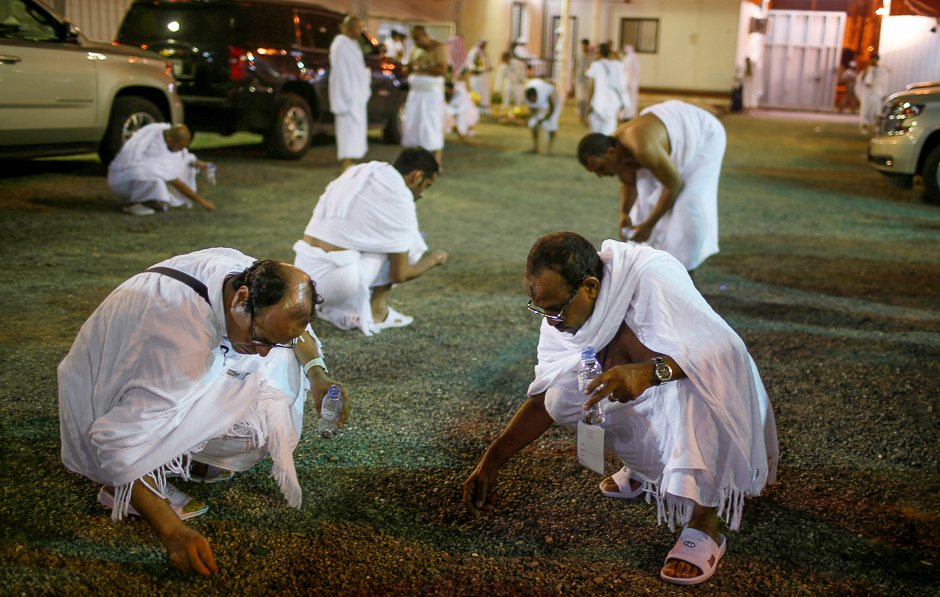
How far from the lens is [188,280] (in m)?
2.79

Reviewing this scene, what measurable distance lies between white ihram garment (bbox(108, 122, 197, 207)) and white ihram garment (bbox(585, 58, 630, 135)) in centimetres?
850

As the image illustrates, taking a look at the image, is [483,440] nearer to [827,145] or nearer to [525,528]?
[525,528]

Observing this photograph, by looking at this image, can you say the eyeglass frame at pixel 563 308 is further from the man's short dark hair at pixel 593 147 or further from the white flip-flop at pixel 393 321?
the man's short dark hair at pixel 593 147

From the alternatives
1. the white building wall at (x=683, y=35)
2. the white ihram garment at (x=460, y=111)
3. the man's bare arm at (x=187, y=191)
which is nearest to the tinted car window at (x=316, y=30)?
the white ihram garment at (x=460, y=111)

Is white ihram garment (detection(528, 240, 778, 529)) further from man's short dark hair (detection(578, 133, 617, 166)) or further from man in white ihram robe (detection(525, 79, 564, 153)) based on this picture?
man in white ihram robe (detection(525, 79, 564, 153))

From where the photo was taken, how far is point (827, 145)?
18.2 m

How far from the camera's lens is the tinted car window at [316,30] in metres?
12.9

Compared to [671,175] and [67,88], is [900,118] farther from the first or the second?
[67,88]

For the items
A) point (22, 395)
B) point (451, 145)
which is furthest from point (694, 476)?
point (451, 145)

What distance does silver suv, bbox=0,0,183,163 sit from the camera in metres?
8.71

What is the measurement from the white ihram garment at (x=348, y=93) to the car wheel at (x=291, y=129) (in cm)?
81

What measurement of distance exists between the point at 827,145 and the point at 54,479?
57.4 ft

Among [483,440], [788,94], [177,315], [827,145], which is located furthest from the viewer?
[788,94]

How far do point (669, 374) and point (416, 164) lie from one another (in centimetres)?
280
